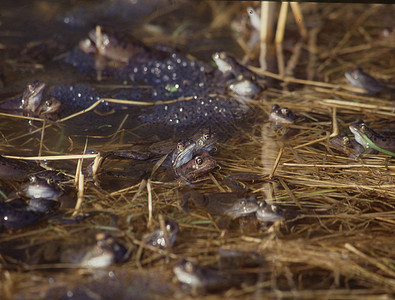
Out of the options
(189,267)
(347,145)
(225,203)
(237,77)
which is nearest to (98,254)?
(189,267)

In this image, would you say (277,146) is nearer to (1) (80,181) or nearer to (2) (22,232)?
(1) (80,181)

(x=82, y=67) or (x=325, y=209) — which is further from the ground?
(x=325, y=209)

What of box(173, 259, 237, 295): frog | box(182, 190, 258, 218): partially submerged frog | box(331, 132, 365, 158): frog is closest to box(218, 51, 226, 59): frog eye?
box(331, 132, 365, 158): frog

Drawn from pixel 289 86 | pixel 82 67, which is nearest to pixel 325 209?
pixel 289 86

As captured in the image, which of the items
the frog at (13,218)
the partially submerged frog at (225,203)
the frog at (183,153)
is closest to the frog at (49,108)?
the frog at (183,153)

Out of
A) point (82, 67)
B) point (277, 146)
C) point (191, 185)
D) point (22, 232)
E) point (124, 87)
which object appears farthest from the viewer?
point (82, 67)

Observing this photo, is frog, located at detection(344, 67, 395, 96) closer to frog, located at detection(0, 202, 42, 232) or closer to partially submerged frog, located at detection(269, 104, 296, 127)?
partially submerged frog, located at detection(269, 104, 296, 127)

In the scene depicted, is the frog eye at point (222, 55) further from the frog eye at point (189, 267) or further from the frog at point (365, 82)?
the frog eye at point (189, 267)

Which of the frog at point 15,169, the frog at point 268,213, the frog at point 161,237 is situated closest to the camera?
the frog at point 161,237
